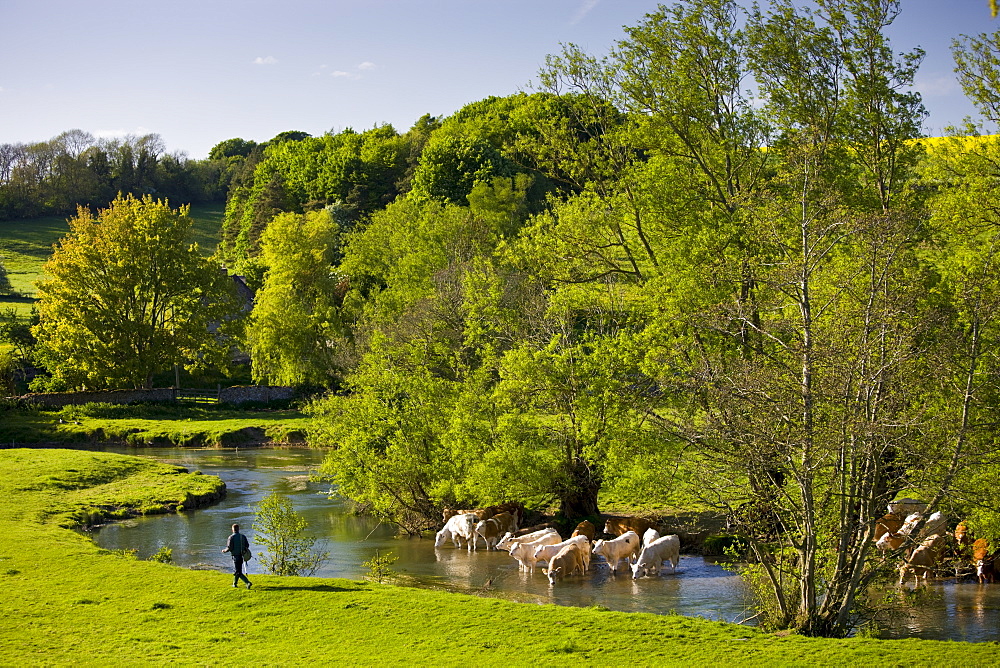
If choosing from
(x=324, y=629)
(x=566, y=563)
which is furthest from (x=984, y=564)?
(x=324, y=629)

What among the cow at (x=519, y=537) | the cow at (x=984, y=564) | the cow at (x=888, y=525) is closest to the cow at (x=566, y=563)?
the cow at (x=519, y=537)

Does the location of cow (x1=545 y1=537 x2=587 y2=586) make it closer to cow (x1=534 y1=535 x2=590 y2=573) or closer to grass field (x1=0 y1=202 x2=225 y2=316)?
cow (x1=534 y1=535 x2=590 y2=573)

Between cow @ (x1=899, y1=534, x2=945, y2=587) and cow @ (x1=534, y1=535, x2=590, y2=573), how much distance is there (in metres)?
8.59

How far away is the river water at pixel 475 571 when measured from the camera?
2170 centimetres

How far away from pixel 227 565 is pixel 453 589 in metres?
7.10

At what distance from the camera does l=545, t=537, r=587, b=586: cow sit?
2630cm

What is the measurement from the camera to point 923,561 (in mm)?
25047

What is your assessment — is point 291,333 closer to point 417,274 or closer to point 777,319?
point 417,274

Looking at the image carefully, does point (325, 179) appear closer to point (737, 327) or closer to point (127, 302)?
point (127, 302)

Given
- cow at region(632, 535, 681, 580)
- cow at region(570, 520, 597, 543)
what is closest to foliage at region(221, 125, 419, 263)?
cow at region(570, 520, 597, 543)

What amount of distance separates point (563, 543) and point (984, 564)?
11.4 metres

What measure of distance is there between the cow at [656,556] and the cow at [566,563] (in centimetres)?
160

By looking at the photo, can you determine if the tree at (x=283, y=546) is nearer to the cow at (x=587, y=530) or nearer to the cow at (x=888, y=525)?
the cow at (x=587, y=530)

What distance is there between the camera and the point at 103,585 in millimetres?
21906
